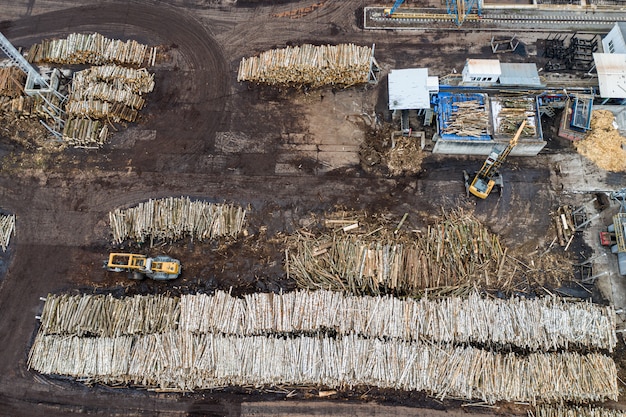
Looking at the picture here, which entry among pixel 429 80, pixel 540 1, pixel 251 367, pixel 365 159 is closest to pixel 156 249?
pixel 251 367

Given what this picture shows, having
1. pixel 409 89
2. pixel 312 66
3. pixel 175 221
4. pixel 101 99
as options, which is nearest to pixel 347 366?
pixel 175 221

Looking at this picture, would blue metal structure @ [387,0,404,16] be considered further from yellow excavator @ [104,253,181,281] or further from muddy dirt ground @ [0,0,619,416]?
yellow excavator @ [104,253,181,281]


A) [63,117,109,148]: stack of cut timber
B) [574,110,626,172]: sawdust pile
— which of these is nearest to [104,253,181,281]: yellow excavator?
[63,117,109,148]: stack of cut timber

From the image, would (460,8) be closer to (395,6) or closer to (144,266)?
(395,6)

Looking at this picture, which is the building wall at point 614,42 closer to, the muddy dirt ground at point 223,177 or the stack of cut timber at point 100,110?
the muddy dirt ground at point 223,177

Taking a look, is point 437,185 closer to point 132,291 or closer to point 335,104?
point 335,104

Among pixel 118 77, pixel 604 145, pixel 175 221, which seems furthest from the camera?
pixel 118 77
